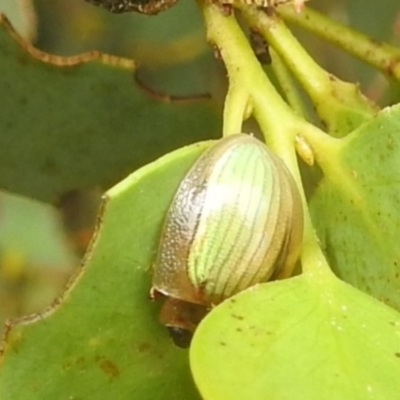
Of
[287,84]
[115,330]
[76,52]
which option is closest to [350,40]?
[287,84]

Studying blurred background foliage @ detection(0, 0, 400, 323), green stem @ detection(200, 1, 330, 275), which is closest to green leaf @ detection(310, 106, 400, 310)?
green stem @ detection(200, 1, 330, 275)

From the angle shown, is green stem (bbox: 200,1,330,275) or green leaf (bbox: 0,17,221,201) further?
green leaf (bbox: 0,17,221,201)

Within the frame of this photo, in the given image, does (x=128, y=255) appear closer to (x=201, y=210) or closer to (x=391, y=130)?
(x=201, y=210)

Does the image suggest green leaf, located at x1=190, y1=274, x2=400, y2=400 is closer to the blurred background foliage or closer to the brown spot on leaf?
the brown spot on leaf

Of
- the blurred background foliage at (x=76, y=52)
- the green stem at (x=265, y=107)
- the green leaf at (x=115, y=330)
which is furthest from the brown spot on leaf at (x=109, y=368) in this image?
the blurred background foliage at (x=76, y=52)

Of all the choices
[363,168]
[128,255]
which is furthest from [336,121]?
[128,255]

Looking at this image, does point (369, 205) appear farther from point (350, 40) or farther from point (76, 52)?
point (76, 52)
